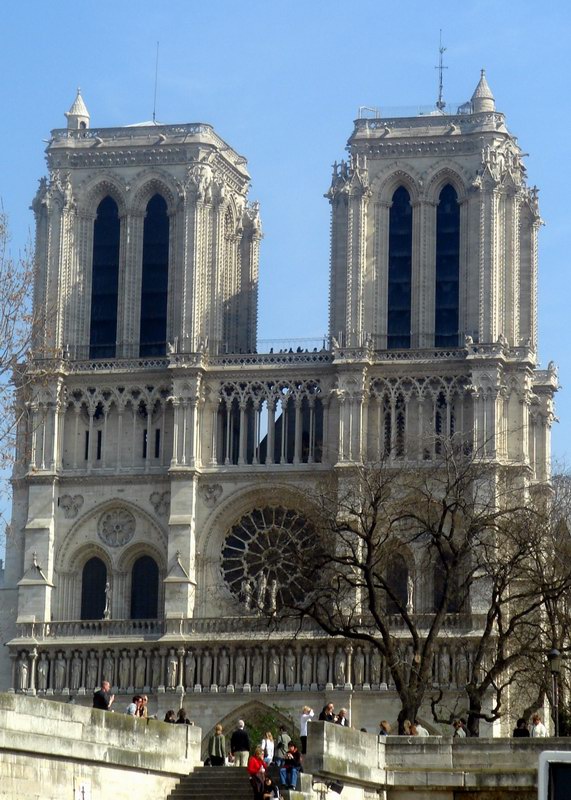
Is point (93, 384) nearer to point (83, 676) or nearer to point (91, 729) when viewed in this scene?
point (83, 676)

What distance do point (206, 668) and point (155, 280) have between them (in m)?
13.3

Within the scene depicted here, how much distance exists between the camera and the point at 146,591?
7962 centimetres

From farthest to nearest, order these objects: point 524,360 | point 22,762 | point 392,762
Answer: point 524,360
point 392,762
point 22,762

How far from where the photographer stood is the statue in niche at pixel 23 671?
255ft

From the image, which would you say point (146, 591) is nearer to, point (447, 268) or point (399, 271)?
point (399, 271)

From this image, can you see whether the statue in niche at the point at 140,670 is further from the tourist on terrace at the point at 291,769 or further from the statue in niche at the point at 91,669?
the tourist on terrace at the point at 291,769

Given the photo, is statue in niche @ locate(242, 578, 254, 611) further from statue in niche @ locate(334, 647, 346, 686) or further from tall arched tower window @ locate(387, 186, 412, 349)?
tall arched tower window @ locate(387, 186, 412, 349)

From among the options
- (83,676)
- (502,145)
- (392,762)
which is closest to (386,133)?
(502,145)

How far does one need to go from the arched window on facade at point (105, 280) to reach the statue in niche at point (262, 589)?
8928 mm

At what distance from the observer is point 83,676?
3066 inches

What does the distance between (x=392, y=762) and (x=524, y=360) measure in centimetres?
3418

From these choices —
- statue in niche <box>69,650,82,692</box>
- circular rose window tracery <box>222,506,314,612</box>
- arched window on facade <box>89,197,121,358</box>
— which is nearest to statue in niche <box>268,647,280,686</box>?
circular rose window tracery <box>222,506,314,612</box>

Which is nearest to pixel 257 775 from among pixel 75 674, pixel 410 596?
pixel 410 596

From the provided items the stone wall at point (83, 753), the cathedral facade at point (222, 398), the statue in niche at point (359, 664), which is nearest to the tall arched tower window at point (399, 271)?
the cathedral facade at point (222, 398)
